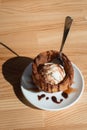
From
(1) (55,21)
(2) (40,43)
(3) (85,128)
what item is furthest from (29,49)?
(3) (85,128)

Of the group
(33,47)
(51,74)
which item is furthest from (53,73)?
(33,47)

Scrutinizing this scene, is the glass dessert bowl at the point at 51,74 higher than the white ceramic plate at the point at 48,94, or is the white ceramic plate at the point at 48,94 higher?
the glass dessert bowl at the point at 51,74

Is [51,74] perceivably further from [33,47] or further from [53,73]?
[33,47]

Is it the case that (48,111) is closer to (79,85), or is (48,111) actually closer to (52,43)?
(79,85)

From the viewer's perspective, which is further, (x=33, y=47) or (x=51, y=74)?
(x=33, y=47)

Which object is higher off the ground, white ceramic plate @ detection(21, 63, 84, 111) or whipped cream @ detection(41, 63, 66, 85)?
whipped cream @ detection(41, 63, 66, 85)
